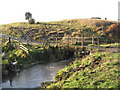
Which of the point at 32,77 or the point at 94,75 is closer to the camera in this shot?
the point at 94,75

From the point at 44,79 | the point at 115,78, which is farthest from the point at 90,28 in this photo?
the point at 115,78

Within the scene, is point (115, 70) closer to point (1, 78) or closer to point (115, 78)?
point (115, 78)

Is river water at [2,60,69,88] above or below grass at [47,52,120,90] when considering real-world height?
below

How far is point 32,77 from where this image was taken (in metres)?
44.2

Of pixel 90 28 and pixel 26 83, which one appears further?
pixel 90 28

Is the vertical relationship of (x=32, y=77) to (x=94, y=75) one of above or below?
below

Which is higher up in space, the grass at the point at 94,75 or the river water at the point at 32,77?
the grass at the point at 94,75

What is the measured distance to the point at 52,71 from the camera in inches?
1916

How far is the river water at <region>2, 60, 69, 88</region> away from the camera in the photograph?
130ft

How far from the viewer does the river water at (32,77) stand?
130ft

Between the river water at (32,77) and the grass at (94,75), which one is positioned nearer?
the grass at (94,75)

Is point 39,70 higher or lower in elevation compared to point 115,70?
lower

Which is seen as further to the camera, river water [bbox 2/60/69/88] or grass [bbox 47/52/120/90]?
river water [bbox 2/60/69/88]

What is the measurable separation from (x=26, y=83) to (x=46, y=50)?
23.7m
